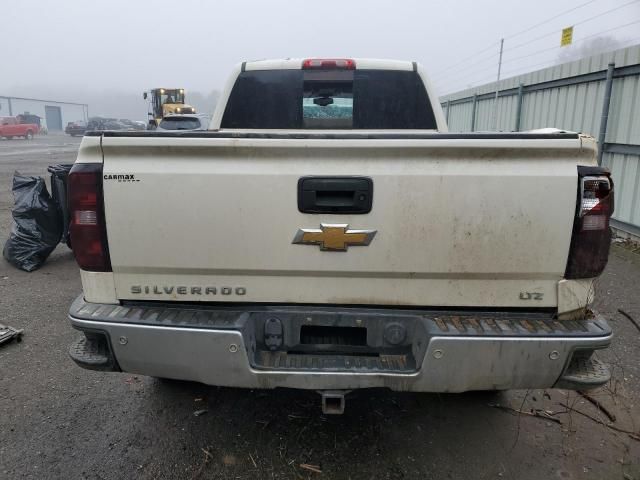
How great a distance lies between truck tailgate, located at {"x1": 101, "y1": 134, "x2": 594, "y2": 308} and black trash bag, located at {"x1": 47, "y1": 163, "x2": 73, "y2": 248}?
3.98 meters

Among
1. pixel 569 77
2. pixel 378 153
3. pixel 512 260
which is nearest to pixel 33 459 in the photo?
pixel 378 153

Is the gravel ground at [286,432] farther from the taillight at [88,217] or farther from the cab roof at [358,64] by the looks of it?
the cab roof at [358,64]

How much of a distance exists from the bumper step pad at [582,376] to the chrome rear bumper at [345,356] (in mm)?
63

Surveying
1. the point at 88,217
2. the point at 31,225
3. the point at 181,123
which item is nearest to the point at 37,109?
the point at 181,123

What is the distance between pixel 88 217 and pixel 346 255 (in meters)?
1.25

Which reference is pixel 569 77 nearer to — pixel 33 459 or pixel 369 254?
pixel 369 254

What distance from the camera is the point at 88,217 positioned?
2328 mm

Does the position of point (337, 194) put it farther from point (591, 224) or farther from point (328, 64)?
point (328, 64)

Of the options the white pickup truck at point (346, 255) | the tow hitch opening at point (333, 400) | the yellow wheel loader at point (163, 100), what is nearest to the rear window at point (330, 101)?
the white pickup truck at point (346, 255)

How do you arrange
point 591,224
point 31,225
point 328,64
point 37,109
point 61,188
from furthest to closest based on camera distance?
point 37,109, point 31,225, point 61,188, point 328,64, point 591,224

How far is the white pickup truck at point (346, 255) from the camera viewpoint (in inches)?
87.4

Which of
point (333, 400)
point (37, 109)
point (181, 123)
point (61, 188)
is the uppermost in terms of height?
point (37, 109)

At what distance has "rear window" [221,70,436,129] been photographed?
4.16 meters

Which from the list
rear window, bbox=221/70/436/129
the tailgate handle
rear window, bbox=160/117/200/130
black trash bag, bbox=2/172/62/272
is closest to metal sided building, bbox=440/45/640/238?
rear window, bbox=221/70/436/129
